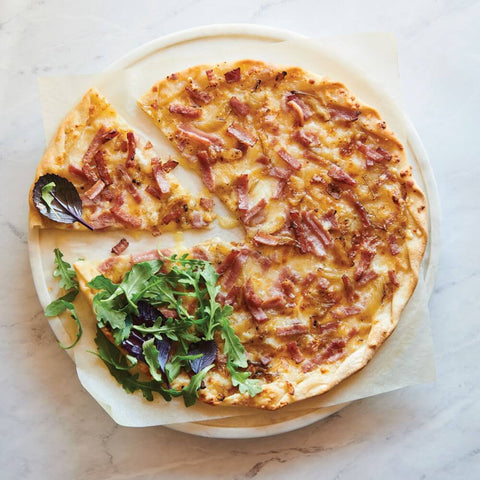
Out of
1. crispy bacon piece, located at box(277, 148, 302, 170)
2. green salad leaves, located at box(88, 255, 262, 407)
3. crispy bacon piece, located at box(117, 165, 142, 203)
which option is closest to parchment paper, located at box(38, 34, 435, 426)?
green salad leaves, located at box(88, 255, 262, 407)

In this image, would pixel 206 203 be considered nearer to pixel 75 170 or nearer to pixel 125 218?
pixel 125 218

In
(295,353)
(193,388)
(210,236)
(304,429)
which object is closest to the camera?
(193,388)

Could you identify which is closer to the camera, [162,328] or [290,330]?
[162,328]

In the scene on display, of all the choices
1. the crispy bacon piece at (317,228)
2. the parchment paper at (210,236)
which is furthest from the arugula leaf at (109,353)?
the crispy bacon piece at (317,228)

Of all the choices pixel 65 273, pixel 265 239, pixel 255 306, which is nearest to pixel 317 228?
pixel 265 239

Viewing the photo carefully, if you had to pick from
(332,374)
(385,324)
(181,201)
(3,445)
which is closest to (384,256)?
(385,324)

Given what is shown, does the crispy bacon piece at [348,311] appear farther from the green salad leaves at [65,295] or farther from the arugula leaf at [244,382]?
the green salad leaves at [65,295]

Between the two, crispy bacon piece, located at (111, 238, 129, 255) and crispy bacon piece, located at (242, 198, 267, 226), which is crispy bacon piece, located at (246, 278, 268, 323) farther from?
crispy bacon piece, located at (111, 238, 129, 255)
